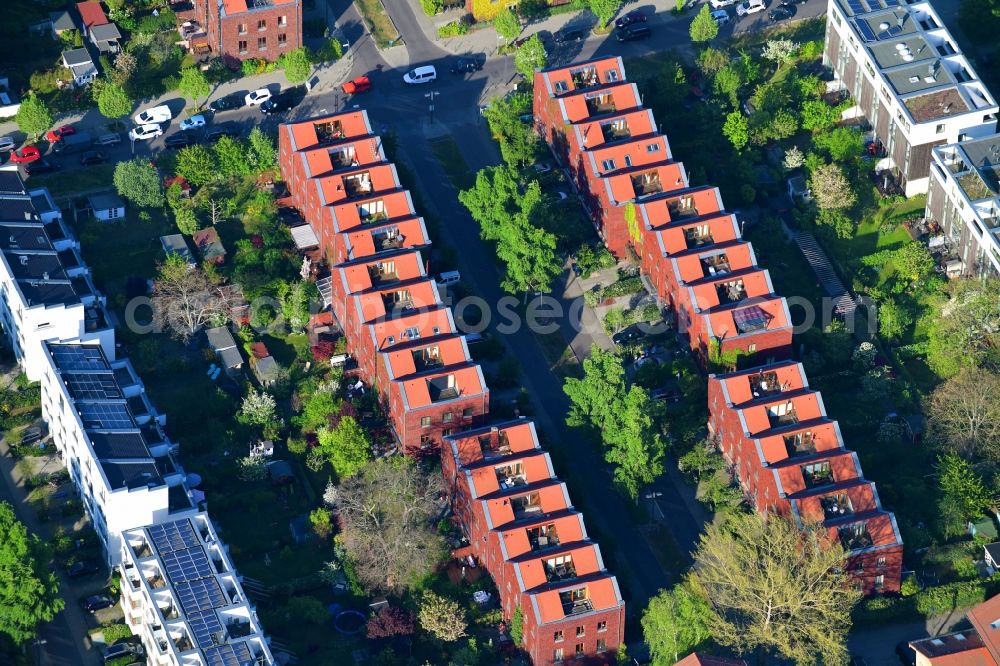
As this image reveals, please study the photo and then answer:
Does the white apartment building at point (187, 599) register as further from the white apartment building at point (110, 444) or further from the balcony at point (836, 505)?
the balcony at point (836, 505)

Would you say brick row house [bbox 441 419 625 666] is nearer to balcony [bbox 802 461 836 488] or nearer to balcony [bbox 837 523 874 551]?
balcony [bbox 802 461 836 488]

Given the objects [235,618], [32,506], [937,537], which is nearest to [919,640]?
[937,537]

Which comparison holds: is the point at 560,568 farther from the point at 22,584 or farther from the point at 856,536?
the point at 22,584

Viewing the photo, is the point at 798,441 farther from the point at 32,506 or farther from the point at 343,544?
the point at 32,506

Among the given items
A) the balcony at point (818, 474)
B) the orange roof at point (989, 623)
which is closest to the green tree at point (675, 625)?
the balcony at point (818, 474)

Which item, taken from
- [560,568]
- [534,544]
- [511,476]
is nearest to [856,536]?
[560,568]

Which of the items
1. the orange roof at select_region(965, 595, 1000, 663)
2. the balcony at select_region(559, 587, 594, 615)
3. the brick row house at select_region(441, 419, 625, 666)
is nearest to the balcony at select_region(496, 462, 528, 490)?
the brick row house at select_region(441, 419, 625, 666)
